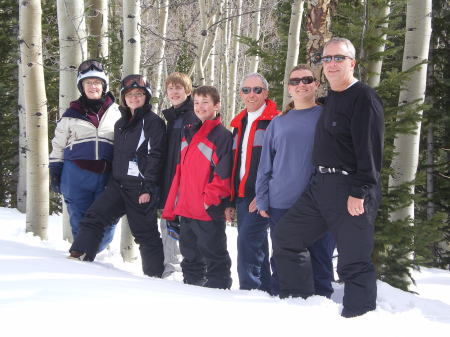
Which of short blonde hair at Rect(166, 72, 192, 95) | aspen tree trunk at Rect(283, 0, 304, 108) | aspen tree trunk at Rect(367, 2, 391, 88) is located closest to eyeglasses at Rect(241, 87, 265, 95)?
short blonde hair at Rect(166, 72, 192, 95)

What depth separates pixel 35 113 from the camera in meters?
6.47

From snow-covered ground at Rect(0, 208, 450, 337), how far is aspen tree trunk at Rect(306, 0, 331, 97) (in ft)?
8.59

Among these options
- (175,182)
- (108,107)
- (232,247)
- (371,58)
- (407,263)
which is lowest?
(232,247)

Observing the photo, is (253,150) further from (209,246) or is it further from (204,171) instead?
(209,246)

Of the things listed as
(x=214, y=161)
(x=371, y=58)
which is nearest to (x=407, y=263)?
(x=371, y=58)

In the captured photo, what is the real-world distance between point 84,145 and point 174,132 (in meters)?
1.01

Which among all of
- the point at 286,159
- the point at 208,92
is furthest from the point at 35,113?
the point at 286,159

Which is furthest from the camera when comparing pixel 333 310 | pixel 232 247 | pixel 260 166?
pixel 232 247

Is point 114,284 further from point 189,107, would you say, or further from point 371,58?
point 371,58

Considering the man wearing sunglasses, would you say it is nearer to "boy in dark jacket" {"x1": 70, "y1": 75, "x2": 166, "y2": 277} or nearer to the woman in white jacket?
"boy in dark jacket" {"x1": 70, "y1": 75, "x2": 166, "y2": 277}

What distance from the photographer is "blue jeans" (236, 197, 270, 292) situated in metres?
4.21

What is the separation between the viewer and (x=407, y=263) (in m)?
5.65

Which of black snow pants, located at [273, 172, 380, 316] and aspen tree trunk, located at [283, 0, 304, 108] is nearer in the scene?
black snow pants, located at [273, 172, 380, 316]

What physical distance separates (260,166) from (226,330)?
5.63 feet
